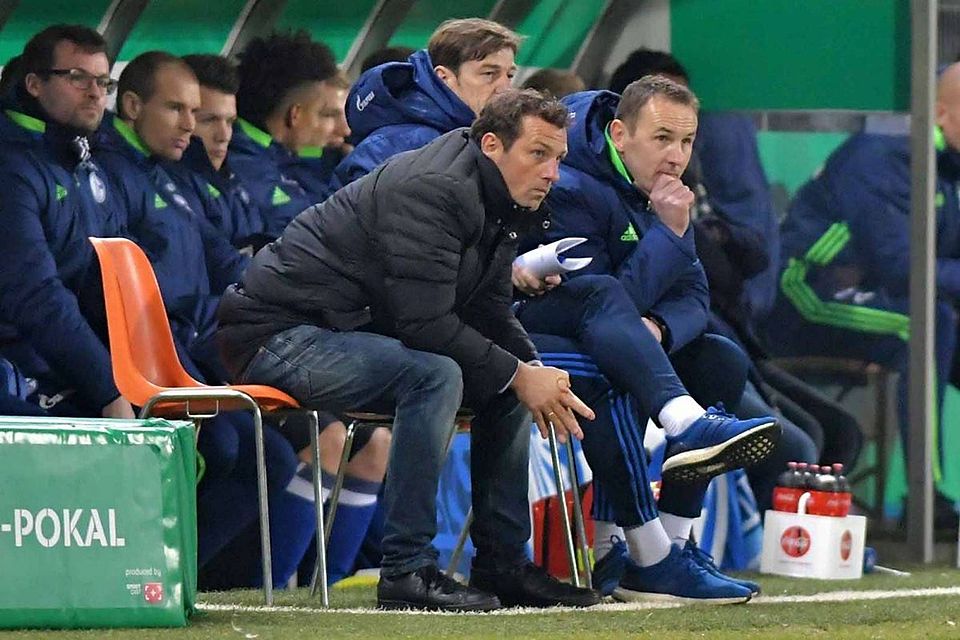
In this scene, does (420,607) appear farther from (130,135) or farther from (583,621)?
(130,135)

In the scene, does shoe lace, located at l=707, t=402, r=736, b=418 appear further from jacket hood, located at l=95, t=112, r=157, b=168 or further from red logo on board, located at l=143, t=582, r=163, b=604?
jacket hood, located at l=95, t=112, r=157, b=168

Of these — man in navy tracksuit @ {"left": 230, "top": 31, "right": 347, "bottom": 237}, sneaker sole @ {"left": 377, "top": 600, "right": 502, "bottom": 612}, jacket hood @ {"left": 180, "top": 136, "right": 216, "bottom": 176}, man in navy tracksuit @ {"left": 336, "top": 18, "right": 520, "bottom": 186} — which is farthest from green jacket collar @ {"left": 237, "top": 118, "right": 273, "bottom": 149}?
sneaker sole @ {"left": 377, "top": 600, "right": 502, "bottom": 612}

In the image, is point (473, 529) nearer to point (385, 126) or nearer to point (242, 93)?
point (385, 126)

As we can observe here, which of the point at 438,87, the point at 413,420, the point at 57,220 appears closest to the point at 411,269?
the point at 413,420

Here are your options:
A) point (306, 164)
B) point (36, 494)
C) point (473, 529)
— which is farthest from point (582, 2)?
point (36, 494)

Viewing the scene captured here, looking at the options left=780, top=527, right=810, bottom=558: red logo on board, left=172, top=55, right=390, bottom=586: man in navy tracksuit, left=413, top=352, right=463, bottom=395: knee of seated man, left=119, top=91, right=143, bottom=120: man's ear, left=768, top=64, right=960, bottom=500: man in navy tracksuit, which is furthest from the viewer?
left=768, top=64, right=960, bottom=500: man in navy tracksuit

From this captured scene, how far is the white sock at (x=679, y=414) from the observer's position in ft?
17.1

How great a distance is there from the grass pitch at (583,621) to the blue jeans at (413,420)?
0.21 m

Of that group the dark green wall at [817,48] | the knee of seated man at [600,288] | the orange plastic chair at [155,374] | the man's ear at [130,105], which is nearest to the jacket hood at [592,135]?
the knee of seated man at [600,288]

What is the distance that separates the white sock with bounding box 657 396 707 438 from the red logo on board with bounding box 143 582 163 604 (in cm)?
132

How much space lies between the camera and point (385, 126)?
598 cm

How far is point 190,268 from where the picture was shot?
6.42m

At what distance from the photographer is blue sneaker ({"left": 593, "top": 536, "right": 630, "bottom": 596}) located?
566 cm

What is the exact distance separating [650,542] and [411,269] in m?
0.97
